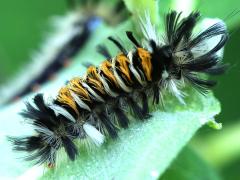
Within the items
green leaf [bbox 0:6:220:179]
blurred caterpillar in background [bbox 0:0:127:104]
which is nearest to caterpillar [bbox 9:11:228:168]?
green leaf [bbox 0:6:220:179]

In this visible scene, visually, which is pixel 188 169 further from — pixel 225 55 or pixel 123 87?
pixel 225 55

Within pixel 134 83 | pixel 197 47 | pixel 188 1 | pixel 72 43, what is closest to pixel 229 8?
pixel 188 1

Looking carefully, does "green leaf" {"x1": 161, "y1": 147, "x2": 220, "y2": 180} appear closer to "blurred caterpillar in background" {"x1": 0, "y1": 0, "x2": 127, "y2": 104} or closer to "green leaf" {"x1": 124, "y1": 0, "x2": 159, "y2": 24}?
"green leaf" {"x1": 124, "y1": 0, "x2": 159, "y2": 24}

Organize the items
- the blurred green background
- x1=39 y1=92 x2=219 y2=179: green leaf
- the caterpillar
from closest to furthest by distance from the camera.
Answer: x1=39 y1=92 x2=219 y2=179: green leaf, the caterpillar, the blurred green background

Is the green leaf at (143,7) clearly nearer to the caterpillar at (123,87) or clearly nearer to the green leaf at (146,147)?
the caterpillar at (123,87)

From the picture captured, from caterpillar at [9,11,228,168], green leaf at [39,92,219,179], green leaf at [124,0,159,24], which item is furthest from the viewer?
green leaf at [124,0,159,24]

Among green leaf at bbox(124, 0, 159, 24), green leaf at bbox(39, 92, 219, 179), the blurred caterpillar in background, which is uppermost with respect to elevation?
the blurred caterpillar in background

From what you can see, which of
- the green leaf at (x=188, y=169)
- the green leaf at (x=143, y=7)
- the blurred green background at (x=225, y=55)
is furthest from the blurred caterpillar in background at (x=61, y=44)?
the green leaf at (x=188, y=169)
